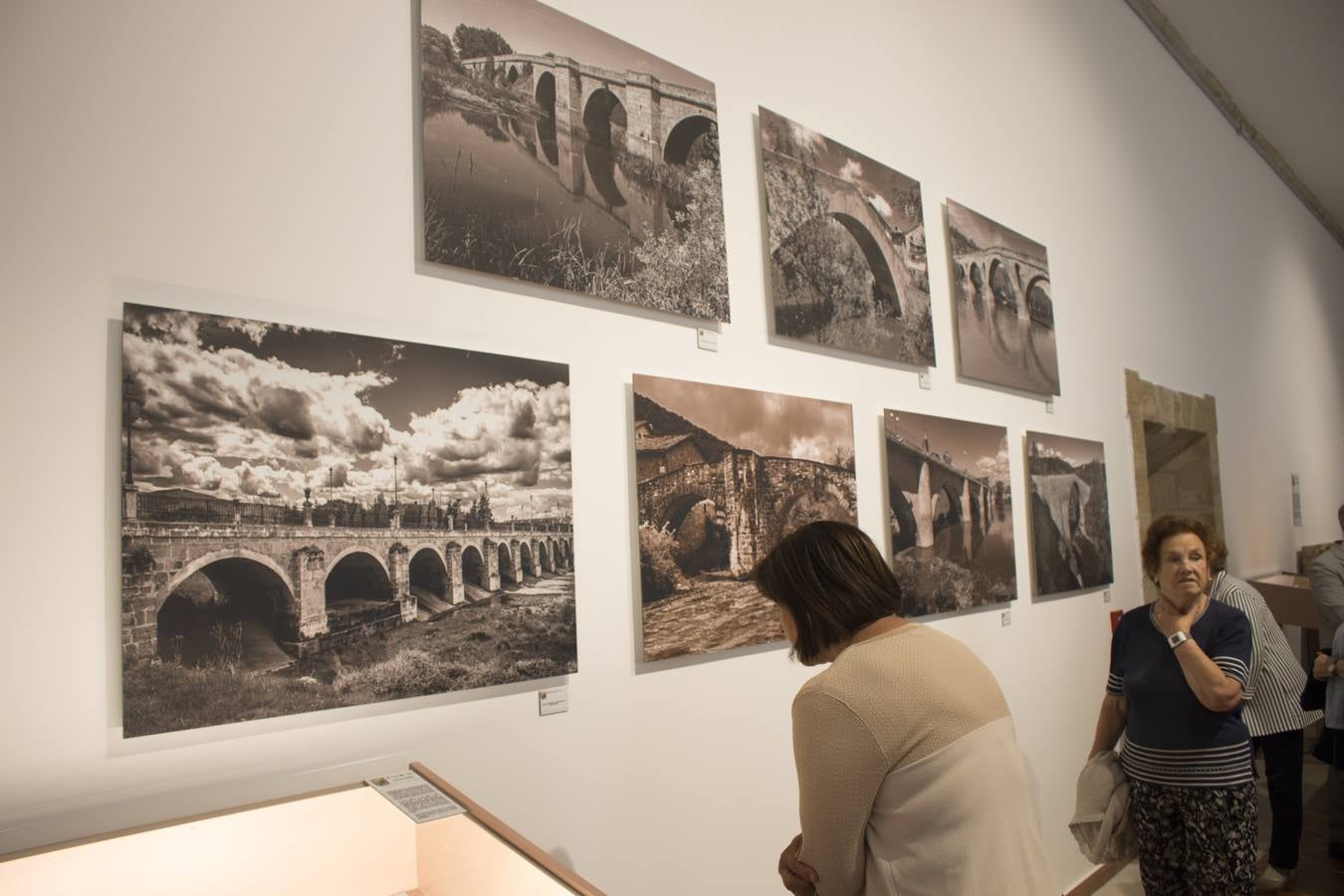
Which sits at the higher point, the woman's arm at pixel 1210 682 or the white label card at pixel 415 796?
the white label card at pixel 415 796

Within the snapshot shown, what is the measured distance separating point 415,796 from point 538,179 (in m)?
1.85

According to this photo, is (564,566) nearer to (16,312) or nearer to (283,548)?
(283,548)

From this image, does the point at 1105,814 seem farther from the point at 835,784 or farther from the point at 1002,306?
the point at 1002,306

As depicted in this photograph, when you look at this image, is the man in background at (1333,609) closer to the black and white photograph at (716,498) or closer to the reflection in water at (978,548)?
the reflection in water at (978,548)

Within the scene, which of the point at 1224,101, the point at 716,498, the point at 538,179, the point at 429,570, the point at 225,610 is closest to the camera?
the point at 225,610

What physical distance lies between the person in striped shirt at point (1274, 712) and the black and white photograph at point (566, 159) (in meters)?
3.00

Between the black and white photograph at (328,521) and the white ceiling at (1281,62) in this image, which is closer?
the black and white photograph at (328,521)

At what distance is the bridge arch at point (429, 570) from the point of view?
7.47 feet

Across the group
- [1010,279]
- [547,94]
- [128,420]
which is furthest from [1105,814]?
[128,420]

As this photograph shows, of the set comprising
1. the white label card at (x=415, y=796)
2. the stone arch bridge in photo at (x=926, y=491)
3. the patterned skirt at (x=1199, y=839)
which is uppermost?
the stone arch bridge in photo at (x=926, y=491)

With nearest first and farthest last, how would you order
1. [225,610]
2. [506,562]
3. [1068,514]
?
[225,610] → [506,562] → [1068,514]

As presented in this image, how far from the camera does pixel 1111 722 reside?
3.97 meters

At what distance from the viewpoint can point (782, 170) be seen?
364 centimetres

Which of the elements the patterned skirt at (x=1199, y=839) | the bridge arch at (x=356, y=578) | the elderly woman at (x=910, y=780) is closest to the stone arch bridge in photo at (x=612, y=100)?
the bridge arch at (x=356, y=578)
